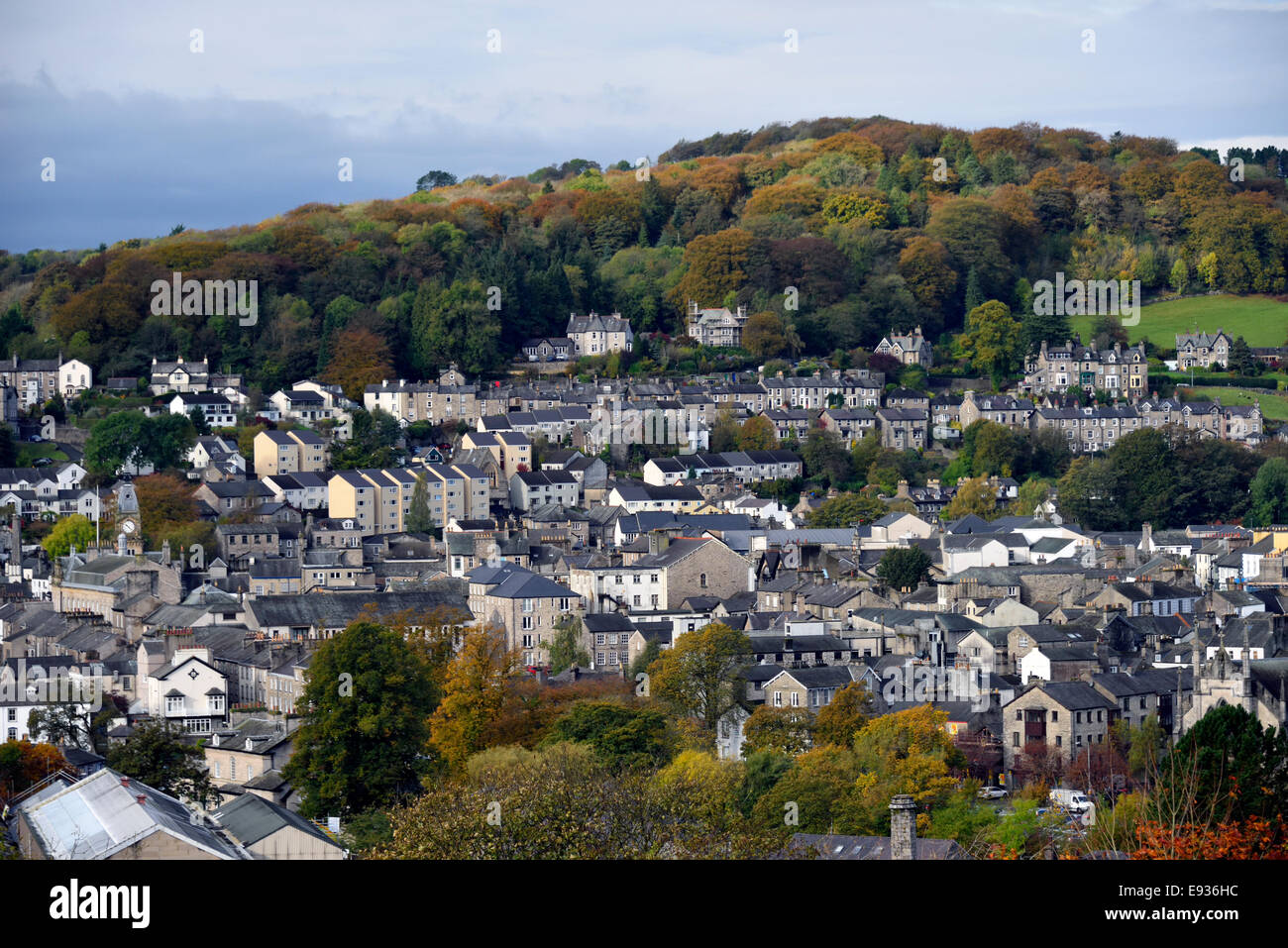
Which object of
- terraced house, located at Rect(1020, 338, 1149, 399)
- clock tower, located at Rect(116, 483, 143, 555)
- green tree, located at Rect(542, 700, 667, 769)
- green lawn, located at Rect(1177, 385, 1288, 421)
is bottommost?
green tree, located at Rect(542, 700, 667, 769)

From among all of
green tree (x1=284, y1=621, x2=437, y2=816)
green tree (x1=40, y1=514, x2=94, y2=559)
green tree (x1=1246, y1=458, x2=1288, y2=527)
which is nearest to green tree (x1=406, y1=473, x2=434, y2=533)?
green tree (x1=40, y1=514, x2=94, y2=559)

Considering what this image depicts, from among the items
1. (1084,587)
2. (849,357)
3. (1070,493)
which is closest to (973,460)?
(1070,493)

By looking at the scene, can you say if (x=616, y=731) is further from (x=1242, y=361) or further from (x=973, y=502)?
(x=1242, y=361)

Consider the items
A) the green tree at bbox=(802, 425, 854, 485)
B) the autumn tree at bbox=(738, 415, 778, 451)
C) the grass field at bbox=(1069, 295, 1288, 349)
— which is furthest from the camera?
the grass field at bbox=(1069, 295, 1288, 349)

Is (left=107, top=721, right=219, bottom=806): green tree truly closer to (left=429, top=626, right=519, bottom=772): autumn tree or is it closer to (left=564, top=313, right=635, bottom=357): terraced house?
(left=429, top=626, right=519, bottom=772): autumn tree

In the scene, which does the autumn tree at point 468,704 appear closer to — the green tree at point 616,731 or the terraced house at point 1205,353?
the green tree at point 616,731

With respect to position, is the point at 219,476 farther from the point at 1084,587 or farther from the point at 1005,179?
the point at 1005,179

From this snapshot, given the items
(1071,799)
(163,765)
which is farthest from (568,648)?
(1071,799)
